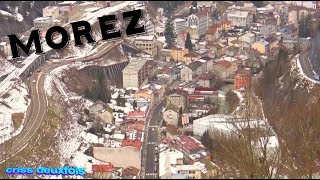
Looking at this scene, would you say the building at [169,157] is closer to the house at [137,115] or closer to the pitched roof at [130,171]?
the pitched roof at [130,171]

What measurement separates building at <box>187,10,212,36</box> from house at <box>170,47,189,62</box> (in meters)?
2.89

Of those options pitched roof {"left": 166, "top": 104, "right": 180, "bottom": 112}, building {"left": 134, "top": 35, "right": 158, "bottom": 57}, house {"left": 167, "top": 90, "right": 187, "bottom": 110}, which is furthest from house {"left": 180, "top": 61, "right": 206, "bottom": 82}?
pitched roof {"left": 166, "top": 104, "right": 180, "bottom": 112}

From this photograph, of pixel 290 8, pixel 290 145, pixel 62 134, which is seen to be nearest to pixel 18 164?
pixel 62 134

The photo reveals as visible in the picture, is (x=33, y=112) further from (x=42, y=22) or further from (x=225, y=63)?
(x=42, y=22)

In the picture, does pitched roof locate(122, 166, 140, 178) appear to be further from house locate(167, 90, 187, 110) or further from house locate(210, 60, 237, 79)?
house locate(210, 60, 237, 79)

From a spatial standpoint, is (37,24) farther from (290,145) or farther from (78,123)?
(290,145)

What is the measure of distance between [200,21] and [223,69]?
564cm

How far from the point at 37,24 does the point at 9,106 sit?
889 centimetres

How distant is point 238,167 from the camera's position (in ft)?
15.9

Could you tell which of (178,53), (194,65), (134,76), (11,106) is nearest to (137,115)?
(11,106)

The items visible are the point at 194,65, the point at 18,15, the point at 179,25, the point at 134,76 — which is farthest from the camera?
the point at 18,15

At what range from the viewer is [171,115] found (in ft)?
45.1

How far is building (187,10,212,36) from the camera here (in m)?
22.7

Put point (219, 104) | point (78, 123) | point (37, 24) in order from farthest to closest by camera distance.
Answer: point (37, 24)
point (219, 104)
point (78, 123)
